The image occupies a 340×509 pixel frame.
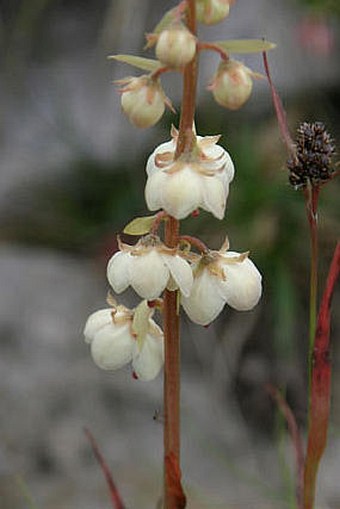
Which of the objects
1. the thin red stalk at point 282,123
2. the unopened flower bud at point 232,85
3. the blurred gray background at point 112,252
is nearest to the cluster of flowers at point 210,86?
the unopened flower bud at point 232,85

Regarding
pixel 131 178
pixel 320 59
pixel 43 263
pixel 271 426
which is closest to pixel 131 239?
pixel 43 263

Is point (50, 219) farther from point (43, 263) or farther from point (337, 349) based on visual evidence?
point (337, 349)

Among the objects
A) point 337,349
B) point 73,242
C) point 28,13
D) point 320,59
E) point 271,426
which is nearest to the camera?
point 271,426

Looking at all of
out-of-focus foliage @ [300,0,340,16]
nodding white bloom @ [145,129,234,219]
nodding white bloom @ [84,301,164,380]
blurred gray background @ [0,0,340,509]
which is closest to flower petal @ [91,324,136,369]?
nodding white bloom @ [84,301,164,380]

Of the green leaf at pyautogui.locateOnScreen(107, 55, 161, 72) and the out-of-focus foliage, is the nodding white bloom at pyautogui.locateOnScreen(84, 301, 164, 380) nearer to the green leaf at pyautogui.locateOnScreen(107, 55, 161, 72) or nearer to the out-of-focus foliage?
the green leaf at pyautogui.locateOnScreen(107, 55, 161, 72)

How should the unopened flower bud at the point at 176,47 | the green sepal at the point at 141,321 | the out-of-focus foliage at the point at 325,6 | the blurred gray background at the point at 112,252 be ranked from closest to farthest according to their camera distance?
the unopened flower bud at the point at 176,47
the green sepal at the point at 141,321
the blurred gray background at the point at 112,252
the out-of-focus foliage at the point at 325,6

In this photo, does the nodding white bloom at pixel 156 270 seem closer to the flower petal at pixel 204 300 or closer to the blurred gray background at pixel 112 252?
the flower petal at pixel 204 300
